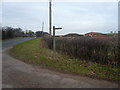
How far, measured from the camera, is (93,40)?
6.52 m

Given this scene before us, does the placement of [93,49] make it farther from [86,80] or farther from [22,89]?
[22,89]

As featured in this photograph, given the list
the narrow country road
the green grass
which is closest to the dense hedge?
the green grass

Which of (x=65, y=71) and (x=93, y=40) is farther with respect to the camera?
(x=93, y=40)

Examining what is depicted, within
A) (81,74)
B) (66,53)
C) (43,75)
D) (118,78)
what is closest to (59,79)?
(43,75)

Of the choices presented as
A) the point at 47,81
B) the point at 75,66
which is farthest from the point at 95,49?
the point at 47,81

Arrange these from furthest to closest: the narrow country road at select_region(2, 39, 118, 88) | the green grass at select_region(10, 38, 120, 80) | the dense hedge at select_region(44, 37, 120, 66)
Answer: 1. the dense hedge at select_region(44, 37, 120, 66)
2. the green grass at select_region(10, 38, 120, 80)
3. the narrow country road at select_region(2, 39, 118, 88)

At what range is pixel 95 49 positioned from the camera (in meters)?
6.45

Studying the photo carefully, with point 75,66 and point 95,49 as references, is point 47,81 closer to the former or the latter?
point 75,66

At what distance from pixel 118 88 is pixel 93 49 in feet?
11.1

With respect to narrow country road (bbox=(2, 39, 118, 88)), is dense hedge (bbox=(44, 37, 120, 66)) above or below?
above

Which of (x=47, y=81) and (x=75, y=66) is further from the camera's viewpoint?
(x=75, y=66)

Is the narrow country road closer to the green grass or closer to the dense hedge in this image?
the green grass

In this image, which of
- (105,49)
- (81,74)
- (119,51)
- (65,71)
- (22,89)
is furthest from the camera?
(105,49)

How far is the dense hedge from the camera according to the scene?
5797mm
